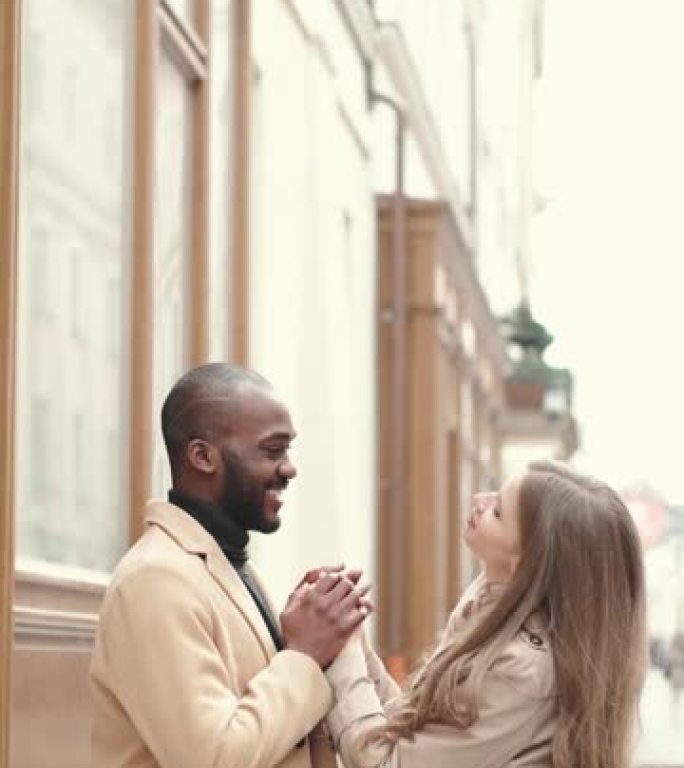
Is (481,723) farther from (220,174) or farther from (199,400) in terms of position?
(220,174)

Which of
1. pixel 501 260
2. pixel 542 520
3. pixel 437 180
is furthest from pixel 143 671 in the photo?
pixel 501 260

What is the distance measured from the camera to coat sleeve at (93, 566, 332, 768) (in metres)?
4.43

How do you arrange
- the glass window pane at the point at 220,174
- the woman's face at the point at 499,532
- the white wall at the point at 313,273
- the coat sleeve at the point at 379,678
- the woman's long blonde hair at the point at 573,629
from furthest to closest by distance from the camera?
the white wall at the point at 313,273, the glass window pane at the point at 220,174, the coat sleeve at the point at 379,678, the woman's face at the point at 499,532, the woman's long blonde hair at the point at 573,629

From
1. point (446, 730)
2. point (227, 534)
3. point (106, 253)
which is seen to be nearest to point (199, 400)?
point (227, 534)

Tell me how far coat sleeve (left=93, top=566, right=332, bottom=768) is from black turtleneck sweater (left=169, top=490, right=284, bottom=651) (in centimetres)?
20

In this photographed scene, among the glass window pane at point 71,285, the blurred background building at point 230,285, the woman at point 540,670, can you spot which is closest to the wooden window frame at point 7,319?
the blurred background building at point 230,285

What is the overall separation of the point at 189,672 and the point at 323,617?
0.37m

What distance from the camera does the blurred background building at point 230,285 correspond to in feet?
21.0

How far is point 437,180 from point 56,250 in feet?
47.8

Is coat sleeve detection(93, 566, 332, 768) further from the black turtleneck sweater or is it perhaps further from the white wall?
the white wall

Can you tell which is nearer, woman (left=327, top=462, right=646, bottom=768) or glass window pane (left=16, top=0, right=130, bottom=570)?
woman (left=327, top=462, right=646, bottom=768)

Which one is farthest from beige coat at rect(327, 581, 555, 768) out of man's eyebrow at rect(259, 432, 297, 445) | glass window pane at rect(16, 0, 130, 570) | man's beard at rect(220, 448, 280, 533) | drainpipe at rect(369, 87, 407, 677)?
drainpipe at rect(369, 87, 407, 677)

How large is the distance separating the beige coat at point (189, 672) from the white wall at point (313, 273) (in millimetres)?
5438

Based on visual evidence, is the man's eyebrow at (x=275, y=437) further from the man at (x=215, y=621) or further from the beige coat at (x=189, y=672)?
the beige coat at (x=189, y=672)
